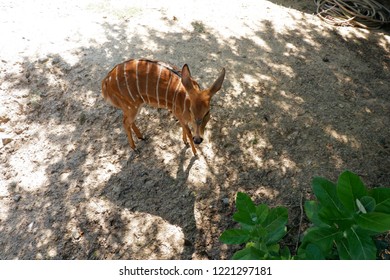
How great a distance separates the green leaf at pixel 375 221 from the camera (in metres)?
1.38

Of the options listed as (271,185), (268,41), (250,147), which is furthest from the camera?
(268,41)

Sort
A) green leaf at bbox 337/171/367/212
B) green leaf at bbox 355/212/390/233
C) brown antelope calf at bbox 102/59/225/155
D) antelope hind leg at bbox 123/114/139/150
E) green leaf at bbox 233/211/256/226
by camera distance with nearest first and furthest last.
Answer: green leaf at bbox 355/212/390/233 < green leaf at bbox 337/171/367/212 < green leaf at bbox 233/211/256/226 < brown antelope calf at bbox 102/59/225/155 < antelope hind leg at bbox 123/114/139/150

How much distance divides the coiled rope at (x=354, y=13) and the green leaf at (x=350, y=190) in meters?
4.92

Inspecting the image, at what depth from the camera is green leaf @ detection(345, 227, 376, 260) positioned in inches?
57.5

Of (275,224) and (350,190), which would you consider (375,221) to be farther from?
(275,224)

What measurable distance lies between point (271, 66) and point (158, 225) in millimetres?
2762

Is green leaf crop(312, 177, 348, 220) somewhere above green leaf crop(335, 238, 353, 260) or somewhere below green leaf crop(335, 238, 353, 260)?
above

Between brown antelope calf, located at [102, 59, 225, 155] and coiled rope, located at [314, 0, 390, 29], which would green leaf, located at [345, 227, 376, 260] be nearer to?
brown antelope calf, located at [102, 59, 225, 155]

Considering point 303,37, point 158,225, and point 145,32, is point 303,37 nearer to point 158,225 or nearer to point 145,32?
point 145,32

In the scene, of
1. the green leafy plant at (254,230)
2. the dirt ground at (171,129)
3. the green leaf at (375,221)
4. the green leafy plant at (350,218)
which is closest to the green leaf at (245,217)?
the green leafy plant at (254,230)

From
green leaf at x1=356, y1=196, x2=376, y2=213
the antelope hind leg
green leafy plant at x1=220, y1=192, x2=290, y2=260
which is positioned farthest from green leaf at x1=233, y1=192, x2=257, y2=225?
the antelope hind leg

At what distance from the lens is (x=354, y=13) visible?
5.73 metres

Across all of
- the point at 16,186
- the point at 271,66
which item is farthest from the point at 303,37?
the point at 16,186

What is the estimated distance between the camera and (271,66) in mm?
4750
